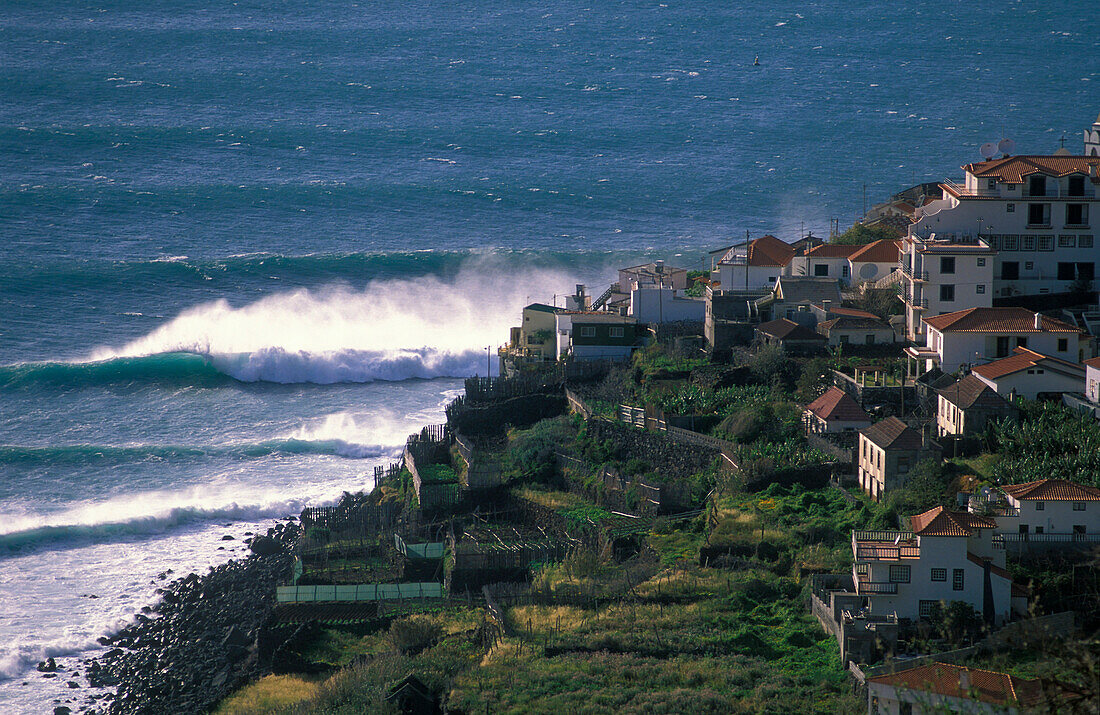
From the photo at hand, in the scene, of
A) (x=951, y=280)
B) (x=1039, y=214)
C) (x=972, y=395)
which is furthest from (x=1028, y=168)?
(x=972, y=395)

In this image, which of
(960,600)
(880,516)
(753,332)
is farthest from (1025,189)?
(960,600)

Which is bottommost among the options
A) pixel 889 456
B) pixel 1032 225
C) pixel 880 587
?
pixel 880 587

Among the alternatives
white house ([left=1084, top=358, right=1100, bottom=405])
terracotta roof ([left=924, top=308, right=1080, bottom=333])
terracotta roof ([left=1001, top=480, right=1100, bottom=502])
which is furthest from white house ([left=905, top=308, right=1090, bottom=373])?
terracotta roof ([left=1001, top=480, right=1100, bottom=502])

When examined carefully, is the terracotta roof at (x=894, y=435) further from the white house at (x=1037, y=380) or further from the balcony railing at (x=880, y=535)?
the white house at (x=1037, y=380)

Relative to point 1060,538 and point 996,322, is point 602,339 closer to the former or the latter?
point 996,322

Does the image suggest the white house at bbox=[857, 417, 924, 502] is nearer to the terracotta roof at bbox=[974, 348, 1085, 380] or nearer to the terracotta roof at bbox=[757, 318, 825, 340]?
the terracotta roof at bbox=[974, 348, 1085, 380]

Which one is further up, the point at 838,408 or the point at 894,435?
the point at 838,408
